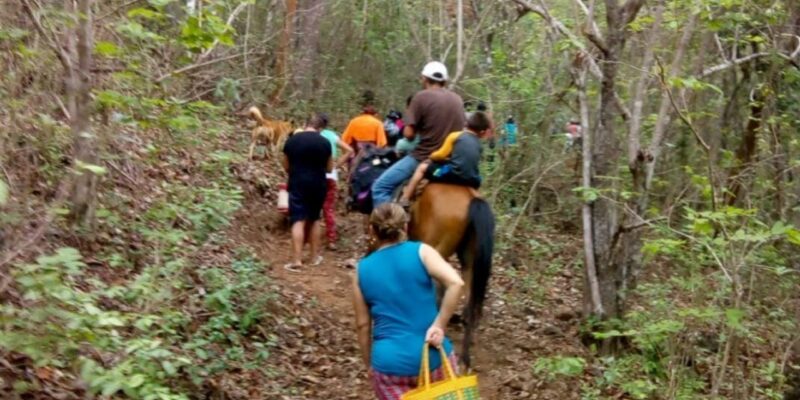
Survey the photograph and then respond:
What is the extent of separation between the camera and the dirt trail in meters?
7.78

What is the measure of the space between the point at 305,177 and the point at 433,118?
7.47 feet

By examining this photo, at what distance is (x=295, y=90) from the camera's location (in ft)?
57.9

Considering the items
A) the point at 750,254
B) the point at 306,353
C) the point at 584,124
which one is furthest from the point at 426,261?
the point at 584,124

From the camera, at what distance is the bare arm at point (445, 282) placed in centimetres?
493

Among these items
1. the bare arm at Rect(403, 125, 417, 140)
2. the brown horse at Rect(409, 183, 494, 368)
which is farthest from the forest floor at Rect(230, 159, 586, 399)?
the bare arm at Rect(403, 125, 417, 140)

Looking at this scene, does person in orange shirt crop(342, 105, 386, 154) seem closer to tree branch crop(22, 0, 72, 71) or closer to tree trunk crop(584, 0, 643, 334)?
tree trunk crop(584, 0, 643, 334)

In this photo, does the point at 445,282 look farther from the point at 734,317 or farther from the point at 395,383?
the point at 734,317

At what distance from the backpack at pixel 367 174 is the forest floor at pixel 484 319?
1011mm

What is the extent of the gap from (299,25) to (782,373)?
13.0 meters

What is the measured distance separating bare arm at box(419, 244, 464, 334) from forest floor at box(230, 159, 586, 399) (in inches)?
107

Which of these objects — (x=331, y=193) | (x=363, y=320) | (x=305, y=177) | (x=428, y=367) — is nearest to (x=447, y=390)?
(x=428, y=367)

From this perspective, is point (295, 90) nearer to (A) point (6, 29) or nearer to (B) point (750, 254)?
(A) point (6, 29)

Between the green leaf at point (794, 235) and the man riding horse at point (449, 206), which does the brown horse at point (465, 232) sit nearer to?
the man riding horse at point (449, 206)

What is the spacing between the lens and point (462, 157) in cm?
787
